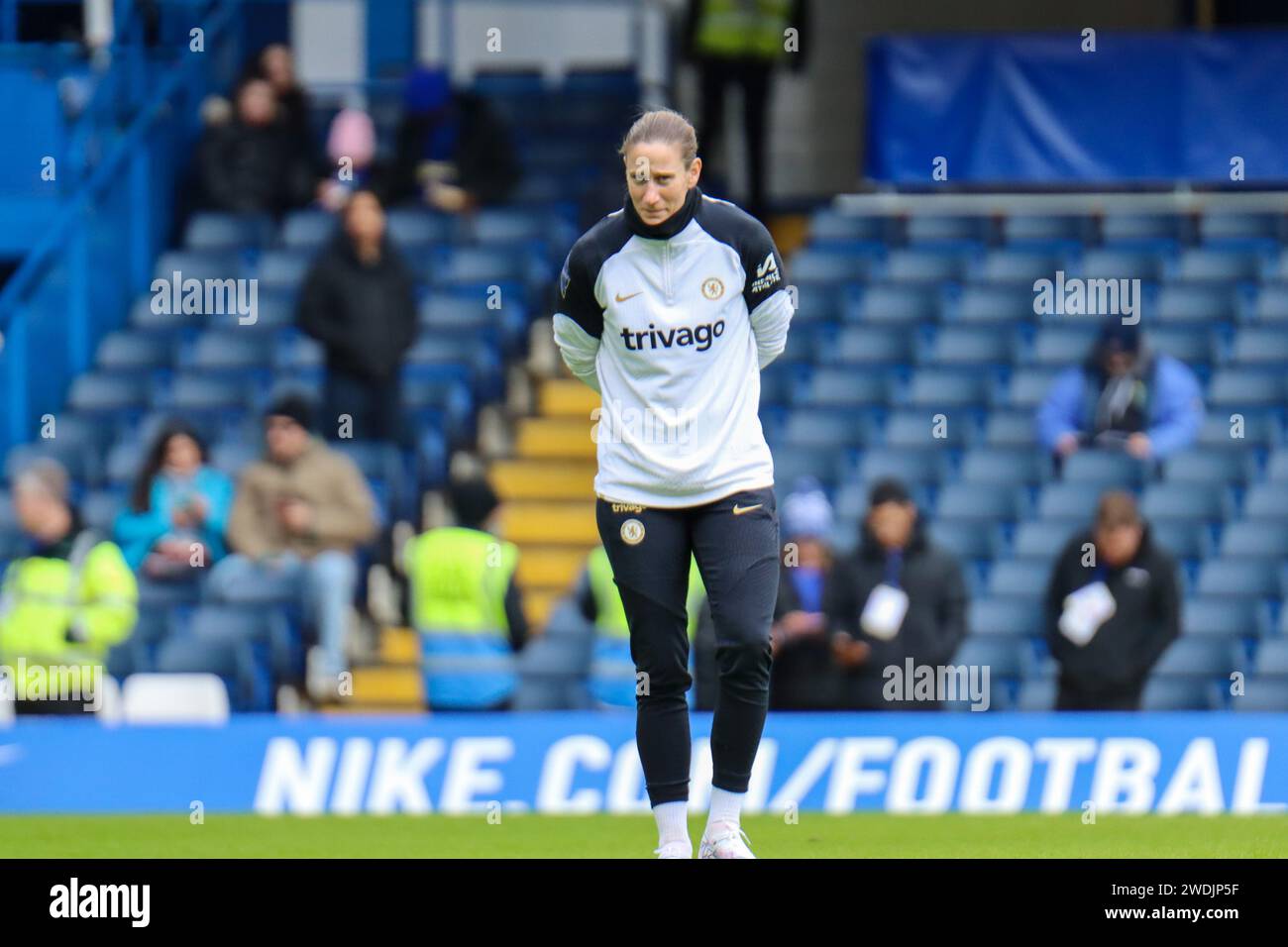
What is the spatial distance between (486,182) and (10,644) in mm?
5210

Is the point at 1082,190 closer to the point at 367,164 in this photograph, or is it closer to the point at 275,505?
the point at 367,164

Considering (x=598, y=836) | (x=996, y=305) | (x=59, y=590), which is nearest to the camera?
(x=598, y=836)

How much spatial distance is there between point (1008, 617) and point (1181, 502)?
1.24 metres

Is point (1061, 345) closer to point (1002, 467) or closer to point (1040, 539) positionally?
point (1002, 467)

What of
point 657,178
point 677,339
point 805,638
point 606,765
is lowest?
point 606,765

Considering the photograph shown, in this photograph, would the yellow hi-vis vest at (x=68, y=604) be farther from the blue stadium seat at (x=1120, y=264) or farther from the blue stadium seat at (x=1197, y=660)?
the blue stadium seat at (x=1120, y=264)

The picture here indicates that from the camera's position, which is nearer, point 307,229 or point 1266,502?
point 1266,502

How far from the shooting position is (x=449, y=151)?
1731 centimetres

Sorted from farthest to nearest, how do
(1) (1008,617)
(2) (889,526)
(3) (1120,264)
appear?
(3) (1120,264) < (1) (1008,617) < (2) (889,526)

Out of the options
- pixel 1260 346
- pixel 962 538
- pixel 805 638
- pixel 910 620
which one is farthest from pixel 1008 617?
pixel 1260 346

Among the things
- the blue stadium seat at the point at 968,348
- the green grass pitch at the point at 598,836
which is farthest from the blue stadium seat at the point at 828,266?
the green grass pitch at the point at 598,836

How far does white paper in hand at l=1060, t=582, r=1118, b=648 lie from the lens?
42.6 ft

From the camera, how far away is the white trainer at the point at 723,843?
7.31 metres
